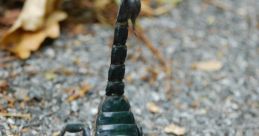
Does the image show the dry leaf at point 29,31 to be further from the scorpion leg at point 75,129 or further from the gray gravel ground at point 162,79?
the scorpion leg at point 75,129

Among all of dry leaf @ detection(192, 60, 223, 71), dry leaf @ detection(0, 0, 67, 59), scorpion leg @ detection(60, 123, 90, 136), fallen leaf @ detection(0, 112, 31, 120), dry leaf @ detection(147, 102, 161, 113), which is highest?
dry leaf @ detection(0, 0, 67, 59)

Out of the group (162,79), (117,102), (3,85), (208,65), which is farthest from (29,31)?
(208,65)

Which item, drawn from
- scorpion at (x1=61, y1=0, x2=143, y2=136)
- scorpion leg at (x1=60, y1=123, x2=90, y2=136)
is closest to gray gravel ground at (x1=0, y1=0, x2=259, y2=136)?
scorpion leg at (x1=60, y1=123, x2=90, y2=136)

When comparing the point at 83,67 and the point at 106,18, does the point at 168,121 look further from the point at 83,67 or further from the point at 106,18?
the point at 106,18

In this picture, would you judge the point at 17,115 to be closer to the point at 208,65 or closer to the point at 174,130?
the point at 174,130

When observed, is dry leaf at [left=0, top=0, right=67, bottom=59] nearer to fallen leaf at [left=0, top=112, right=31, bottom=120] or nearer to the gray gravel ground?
the gray gravel ground

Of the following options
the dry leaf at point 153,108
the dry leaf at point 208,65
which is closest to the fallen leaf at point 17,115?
the dry leaf at point 153,108
